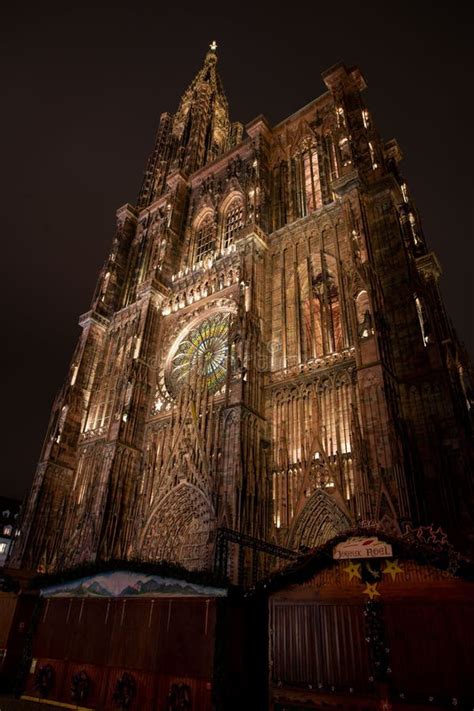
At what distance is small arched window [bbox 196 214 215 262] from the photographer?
98.2 feet

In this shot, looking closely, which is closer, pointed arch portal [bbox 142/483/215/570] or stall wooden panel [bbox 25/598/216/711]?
stall wooden panel [bbox 25/598/216/711]

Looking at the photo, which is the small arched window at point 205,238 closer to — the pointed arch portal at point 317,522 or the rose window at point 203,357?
the rose window at point 203,357

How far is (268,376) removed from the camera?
2025 centimetres

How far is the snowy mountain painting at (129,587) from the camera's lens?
350 inches

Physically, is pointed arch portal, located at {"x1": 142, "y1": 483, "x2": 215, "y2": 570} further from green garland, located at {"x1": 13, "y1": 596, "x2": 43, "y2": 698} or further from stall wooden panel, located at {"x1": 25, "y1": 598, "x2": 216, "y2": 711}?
stall wooden panel, located at {"x1": 25, "y1": 598, "x2": 216, "y2": 711}

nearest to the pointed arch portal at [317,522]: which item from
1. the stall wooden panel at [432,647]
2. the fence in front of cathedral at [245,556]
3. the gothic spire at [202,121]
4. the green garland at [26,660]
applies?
the fence in front of cathedral at [245,556]

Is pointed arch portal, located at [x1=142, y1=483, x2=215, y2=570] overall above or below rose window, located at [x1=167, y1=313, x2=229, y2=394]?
below

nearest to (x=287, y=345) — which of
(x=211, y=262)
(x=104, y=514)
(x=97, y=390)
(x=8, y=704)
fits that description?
(x=211, y=262)

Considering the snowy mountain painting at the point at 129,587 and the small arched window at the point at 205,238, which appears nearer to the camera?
the snowy mountain painting at the point at 129,587

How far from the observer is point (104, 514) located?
20.1 meters

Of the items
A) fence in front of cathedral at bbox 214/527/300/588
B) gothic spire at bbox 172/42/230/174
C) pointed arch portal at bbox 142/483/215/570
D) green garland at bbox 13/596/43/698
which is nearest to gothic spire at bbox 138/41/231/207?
gothic spire at bbox 172/42/230/174

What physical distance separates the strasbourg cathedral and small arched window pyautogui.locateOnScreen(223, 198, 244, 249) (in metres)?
0.13

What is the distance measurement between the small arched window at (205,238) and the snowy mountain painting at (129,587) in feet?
73.8

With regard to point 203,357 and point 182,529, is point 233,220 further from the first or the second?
point 182,529
